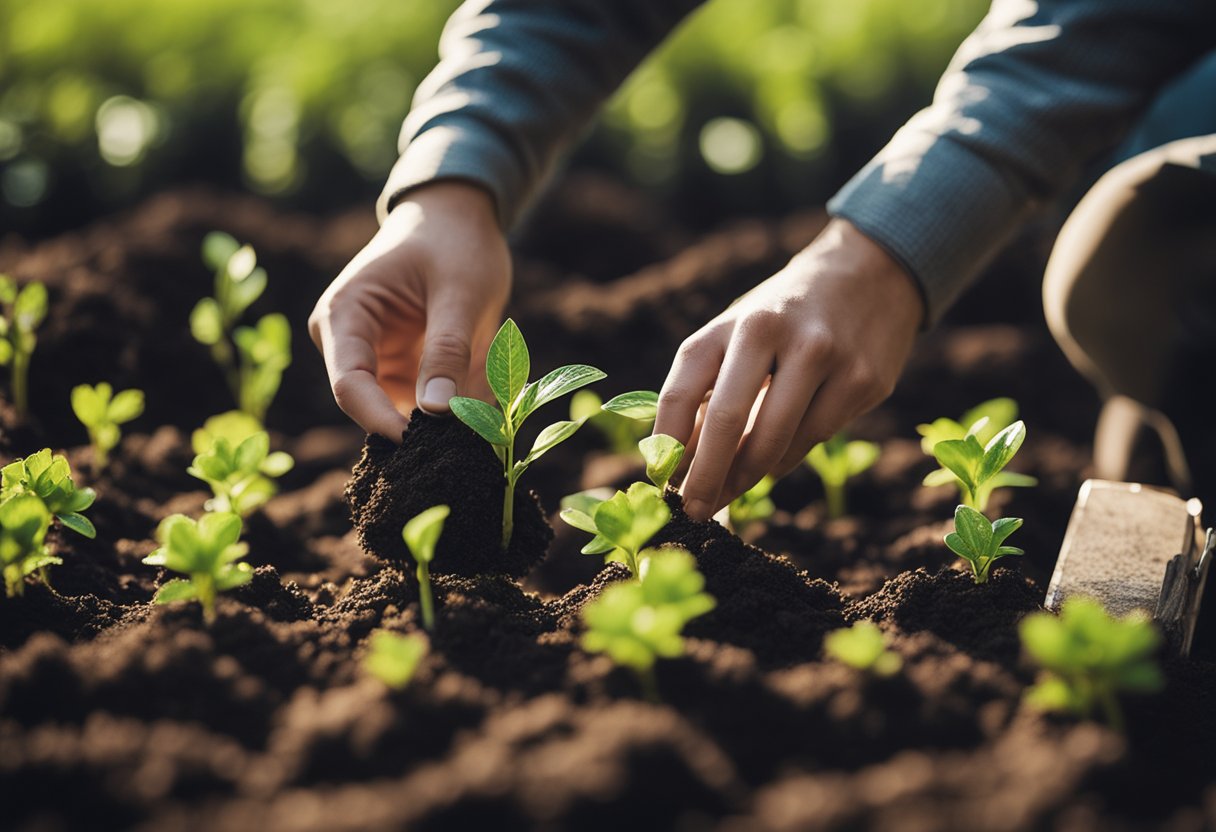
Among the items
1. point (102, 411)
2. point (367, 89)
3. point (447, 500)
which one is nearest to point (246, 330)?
point (102, 411)

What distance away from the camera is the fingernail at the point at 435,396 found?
1.48 metres

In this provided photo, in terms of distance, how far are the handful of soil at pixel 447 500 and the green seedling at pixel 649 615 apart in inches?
15.8

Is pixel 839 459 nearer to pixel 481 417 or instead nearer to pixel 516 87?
pixel 481 417

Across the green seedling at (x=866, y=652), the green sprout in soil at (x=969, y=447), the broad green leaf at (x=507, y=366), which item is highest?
the broad green leaf at (x=507, y=366)

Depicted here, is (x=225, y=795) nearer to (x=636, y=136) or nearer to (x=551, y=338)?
(x=551, y=338)

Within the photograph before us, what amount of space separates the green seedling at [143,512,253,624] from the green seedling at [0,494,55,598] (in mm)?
152

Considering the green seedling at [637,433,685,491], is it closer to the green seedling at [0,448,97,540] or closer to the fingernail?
the fingernail

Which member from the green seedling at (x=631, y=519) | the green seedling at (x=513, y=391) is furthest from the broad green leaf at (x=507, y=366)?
the green seedling at (x=631, y=519)

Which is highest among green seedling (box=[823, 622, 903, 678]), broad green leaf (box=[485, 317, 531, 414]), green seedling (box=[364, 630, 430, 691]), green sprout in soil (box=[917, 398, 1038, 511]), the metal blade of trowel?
broad green leaf (box=[485, 317, 531, 414])

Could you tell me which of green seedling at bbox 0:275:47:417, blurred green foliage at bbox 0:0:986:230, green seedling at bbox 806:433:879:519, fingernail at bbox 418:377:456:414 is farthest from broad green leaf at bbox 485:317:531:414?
blurred green foliage at bbox 0:0:986:230

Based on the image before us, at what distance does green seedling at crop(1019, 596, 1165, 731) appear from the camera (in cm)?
97

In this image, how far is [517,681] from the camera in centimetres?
118

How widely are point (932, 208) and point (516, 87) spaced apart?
33.0 inches

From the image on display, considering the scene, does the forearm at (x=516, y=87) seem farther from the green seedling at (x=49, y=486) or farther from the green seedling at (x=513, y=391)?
the green seedling at (x=49, y=486)
